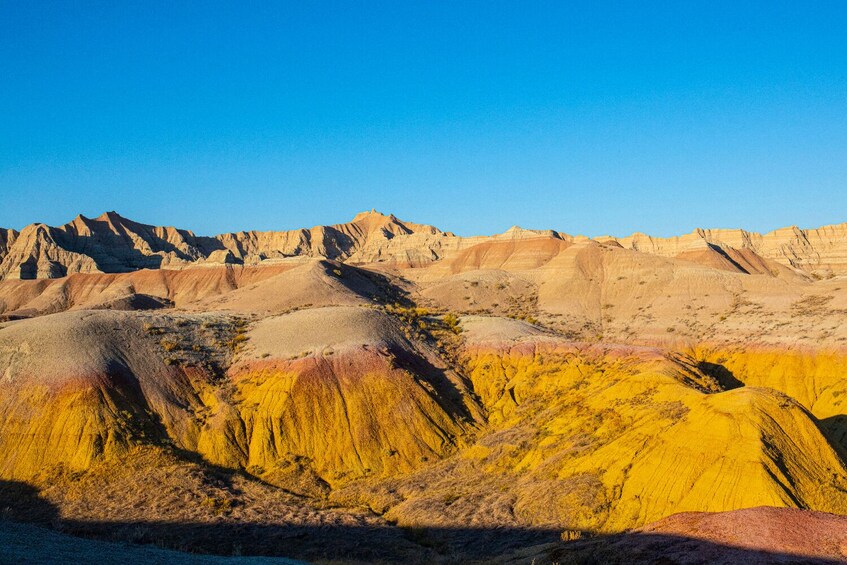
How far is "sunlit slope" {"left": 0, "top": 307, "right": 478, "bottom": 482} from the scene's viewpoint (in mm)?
33219

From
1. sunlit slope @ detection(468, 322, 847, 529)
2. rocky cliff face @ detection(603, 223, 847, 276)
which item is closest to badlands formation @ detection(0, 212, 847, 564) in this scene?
sunlit slope @ detection(468, 322, 847, 529)

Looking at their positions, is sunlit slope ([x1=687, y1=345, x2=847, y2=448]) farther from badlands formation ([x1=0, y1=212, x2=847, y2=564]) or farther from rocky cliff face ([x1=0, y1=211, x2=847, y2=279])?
rocky cliff face ([x1=0, y1=211, x2=847, y2=279])

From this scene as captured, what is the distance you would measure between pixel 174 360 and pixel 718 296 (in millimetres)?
49464

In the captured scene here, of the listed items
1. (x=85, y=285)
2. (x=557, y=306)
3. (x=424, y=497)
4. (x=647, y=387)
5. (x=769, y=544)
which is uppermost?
(x=85, y=285)

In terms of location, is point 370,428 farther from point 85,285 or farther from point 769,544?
point 85,285

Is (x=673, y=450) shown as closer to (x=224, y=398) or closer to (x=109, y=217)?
(x=224, y=398)

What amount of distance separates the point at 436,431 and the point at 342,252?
502ft

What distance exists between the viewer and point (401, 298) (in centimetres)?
7962

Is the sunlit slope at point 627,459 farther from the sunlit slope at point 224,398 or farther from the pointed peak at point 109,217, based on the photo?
the pointed peak at point 109,217

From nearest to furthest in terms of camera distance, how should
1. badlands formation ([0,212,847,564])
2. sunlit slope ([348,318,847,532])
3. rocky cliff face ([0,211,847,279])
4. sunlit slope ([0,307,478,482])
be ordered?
1. sunlit slope ([348,318,847,532])
2. badlands formation ([0,212,847,564])
3. sunlit slope ([0,307,478,482])
4. rocky cliff face ([0,211,847,279])

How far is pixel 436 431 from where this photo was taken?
3656 centimetres

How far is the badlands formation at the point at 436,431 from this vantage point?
22078 millimetres

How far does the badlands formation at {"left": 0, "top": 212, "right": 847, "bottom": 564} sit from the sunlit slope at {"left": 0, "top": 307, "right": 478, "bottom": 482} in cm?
13

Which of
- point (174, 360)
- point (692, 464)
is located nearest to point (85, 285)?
point (174, 360)
